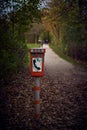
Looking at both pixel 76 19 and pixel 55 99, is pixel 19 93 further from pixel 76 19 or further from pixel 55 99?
pixel 76 19

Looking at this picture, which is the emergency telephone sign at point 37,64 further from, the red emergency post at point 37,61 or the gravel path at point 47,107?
the gravel path at point 47,107

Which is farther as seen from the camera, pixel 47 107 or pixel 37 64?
pixel 47 107

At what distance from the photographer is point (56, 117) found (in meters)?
5.94

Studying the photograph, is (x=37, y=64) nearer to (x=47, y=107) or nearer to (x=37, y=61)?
(x=37, y=61)

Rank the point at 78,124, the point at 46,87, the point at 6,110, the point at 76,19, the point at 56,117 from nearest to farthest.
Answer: the point at 78,124
the point at 56,117
the point at 6,110
the point at 46,87
the point at 76,19

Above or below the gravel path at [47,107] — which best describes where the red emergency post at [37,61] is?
above

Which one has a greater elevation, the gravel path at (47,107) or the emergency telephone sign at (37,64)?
the emergency telephone sign at (37,64)

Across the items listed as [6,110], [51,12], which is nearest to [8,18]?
[6,110]

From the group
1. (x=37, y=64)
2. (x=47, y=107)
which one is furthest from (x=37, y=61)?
(x=47, y=107)

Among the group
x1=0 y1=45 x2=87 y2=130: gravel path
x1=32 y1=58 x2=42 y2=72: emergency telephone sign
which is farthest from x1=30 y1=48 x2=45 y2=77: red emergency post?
x1=0 y1=45 x2=87 y2=130: gravel path

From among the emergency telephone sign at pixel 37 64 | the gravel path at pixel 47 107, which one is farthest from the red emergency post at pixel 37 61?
the gravel path at pixel 47 107

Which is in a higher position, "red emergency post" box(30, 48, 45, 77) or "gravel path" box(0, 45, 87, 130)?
"red emergency post" box(30, 48, 45, 77)

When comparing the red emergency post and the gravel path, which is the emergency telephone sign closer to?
the red emergency post

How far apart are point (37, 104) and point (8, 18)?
5.41 m
